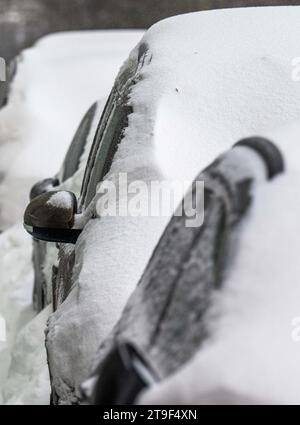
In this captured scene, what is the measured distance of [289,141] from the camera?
208 cm

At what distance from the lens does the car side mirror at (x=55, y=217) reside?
10.6 ft

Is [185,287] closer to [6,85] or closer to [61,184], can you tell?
[61,184]

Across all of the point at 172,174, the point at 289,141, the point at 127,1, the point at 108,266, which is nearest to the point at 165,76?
the point at 172,174

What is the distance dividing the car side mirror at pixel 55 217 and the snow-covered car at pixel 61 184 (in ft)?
3.38

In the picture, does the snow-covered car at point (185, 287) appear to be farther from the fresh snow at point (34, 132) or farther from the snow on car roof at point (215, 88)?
the fresh snow at point (34, 132)

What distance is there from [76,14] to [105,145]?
17.0m

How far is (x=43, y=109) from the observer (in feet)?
25.6

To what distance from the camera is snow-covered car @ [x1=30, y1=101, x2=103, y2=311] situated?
470 cm

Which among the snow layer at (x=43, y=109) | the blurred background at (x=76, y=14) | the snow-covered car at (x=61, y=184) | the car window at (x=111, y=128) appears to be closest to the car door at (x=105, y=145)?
the car window at (x=111, y=128)
